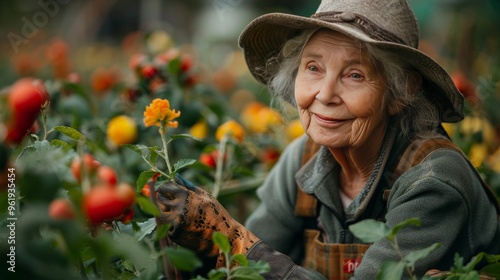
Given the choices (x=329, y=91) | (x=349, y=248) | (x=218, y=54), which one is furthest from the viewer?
(x=218, y=54)

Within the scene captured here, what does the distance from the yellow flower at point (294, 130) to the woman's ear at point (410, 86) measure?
1009 millimetres

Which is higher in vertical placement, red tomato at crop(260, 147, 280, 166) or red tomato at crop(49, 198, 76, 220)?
red tomato at crop(49, 198, 76, 220)

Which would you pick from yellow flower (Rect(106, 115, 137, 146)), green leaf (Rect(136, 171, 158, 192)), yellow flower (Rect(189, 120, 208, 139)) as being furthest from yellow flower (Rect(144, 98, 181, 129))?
yellow flower (Rect(189, 120, 208, 139))

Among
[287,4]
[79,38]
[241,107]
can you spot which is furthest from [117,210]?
[287,4]

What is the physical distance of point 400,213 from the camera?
1.69 m

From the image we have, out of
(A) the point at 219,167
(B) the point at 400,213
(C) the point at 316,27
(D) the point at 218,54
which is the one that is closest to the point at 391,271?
(B) the point at 400,213

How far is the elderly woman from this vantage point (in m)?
1.66

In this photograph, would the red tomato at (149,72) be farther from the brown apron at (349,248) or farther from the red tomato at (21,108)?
the red tomato at (21,108)

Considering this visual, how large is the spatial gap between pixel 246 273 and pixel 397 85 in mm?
750

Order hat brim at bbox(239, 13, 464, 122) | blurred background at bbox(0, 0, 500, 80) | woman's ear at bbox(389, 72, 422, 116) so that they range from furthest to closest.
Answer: blurred background at bbox(0, 0, 500, 80) < woman's ear at bbox(389, 72, 422, 116) < hat brim at bbox(239, 13, 464, 122)

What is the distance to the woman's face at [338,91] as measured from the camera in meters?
1.79

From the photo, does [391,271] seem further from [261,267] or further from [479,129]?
[479,129]

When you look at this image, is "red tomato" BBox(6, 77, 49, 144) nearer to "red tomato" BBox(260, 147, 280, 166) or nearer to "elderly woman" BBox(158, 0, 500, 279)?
"elderly woman" BBox(158, 0, 500, 279)

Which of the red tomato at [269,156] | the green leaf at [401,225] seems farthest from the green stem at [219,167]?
the green leaf at [401,225]
